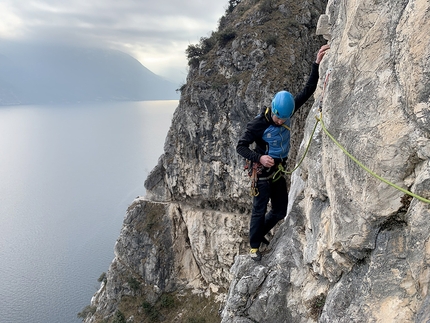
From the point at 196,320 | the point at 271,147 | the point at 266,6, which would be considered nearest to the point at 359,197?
the point at 271,147

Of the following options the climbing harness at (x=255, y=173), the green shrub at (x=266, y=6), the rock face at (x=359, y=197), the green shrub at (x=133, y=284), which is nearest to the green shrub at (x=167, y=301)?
the green shrub at (x=133, y=284)

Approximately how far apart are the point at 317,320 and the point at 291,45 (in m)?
→ 25.3

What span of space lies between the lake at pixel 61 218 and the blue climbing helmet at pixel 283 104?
168ft

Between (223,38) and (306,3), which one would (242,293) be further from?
(306,3)

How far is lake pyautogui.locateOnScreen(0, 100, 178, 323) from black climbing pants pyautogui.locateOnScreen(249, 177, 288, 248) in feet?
161

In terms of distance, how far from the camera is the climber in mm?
5785

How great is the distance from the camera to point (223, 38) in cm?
2872

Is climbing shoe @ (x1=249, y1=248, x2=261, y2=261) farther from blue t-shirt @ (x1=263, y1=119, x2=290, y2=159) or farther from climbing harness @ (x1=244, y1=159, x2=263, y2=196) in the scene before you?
blue t-shirt @ (x1=263, y1=119, x2=290, y2=159)

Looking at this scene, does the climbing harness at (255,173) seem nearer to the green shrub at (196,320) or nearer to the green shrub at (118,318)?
the green shrub at (196,320)

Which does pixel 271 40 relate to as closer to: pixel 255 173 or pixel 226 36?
pixel 226 36

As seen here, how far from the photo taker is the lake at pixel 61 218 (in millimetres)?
47875

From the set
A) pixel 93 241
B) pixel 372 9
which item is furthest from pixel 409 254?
pixel 93 241

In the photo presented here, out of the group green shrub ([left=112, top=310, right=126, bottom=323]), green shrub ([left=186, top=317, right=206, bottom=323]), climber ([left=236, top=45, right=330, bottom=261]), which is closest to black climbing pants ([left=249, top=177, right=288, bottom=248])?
climber ([left=236, top=45, right=330, bottom=261])

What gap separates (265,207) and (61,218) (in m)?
72.7
